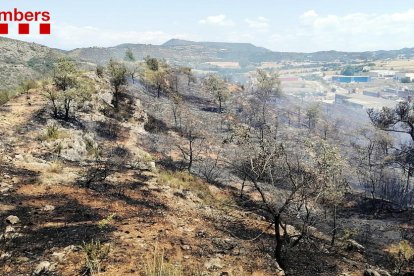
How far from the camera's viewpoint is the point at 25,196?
15.8 meters

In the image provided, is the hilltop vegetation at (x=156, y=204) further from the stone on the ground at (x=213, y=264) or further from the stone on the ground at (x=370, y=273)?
the stone on the ground at (x=370, y=273)

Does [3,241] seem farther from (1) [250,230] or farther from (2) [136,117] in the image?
(2) [136,117]

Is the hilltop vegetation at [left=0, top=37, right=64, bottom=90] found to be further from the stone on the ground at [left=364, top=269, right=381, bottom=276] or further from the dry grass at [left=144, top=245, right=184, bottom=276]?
the stone on the ground at [left=364, top=269, right=381, bottom=276]

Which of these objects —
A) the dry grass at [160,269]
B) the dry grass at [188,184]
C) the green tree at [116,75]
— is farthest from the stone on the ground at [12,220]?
the green tree at [116,75]

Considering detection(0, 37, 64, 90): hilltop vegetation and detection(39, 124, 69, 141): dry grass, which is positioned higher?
detection(0, 37, 64, 90): hilltop vegetation

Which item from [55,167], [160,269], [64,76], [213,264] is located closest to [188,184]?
[55,167]

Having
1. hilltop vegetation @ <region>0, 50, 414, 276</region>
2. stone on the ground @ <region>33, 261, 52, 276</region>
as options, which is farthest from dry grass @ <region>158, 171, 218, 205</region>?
stone on the ground @ <region>33, 261, 52, 276</region>

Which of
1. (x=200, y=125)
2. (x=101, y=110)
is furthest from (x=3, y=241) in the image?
(x=200, y=125)

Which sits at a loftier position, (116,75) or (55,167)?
(116,75)

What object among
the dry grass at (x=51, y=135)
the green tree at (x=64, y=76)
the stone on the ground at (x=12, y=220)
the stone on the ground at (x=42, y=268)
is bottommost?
the stone on the ground at (x=42, y=268)

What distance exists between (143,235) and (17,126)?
62.6 feet

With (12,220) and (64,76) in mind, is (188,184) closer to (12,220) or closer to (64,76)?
(12,220)

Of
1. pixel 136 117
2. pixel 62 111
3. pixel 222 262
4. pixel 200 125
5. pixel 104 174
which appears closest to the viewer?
pixel 222 262

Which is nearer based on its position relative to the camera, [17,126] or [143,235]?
[143,235]
